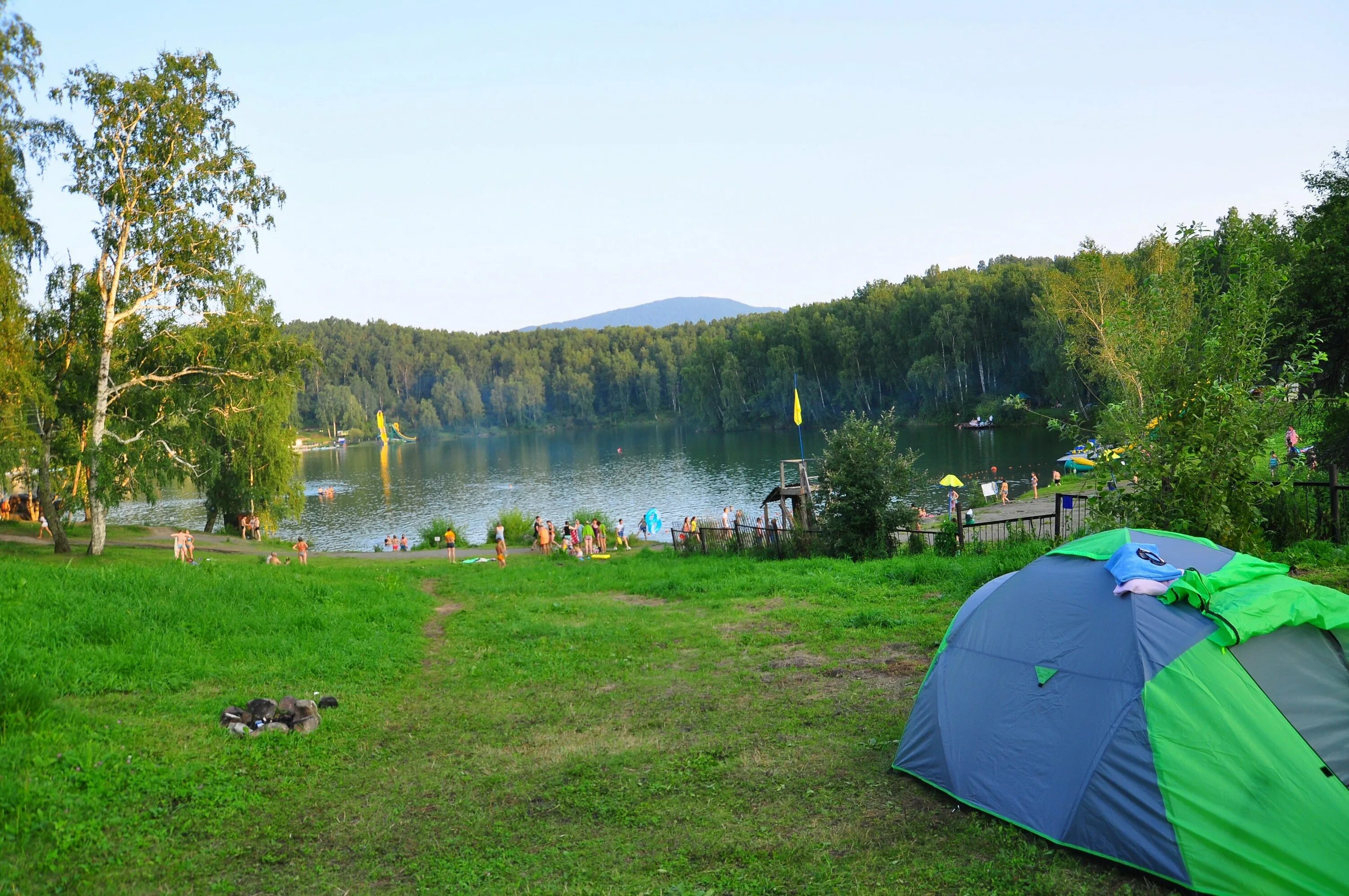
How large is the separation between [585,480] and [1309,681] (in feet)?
210

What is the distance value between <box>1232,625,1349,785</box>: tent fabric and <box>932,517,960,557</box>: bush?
37.5ft

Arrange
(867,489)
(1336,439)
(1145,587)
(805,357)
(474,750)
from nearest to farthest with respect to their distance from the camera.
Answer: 1. (1145,587)
2. (474,750)
3. (1336,439)
4. (867,489)
5. (805,357)

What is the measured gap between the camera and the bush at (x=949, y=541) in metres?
17.5

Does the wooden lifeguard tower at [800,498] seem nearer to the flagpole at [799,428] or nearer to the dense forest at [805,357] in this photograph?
the flagpole at [799,428]

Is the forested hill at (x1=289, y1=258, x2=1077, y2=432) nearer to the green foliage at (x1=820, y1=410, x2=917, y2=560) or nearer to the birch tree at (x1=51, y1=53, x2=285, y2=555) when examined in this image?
the birch tree at (x1=51, y1=53, x2=285, y2=555)

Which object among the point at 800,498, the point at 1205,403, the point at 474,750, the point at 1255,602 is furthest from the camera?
the point at 800,498

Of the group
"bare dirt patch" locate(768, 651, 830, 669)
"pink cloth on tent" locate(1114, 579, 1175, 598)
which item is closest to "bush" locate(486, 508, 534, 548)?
"bare dirt patch" locate(768, 651, 830, 669)

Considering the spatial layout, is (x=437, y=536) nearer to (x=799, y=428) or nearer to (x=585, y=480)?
(x=799, y=428)

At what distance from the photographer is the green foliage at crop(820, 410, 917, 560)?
61.5ft

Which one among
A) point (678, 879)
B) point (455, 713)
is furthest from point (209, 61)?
point (678, 879)

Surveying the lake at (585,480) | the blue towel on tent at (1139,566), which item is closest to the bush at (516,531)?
the lake at (585,480)

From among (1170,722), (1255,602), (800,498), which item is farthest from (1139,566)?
(800,498)

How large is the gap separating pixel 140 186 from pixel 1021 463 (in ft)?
156

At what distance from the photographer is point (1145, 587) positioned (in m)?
6.06
